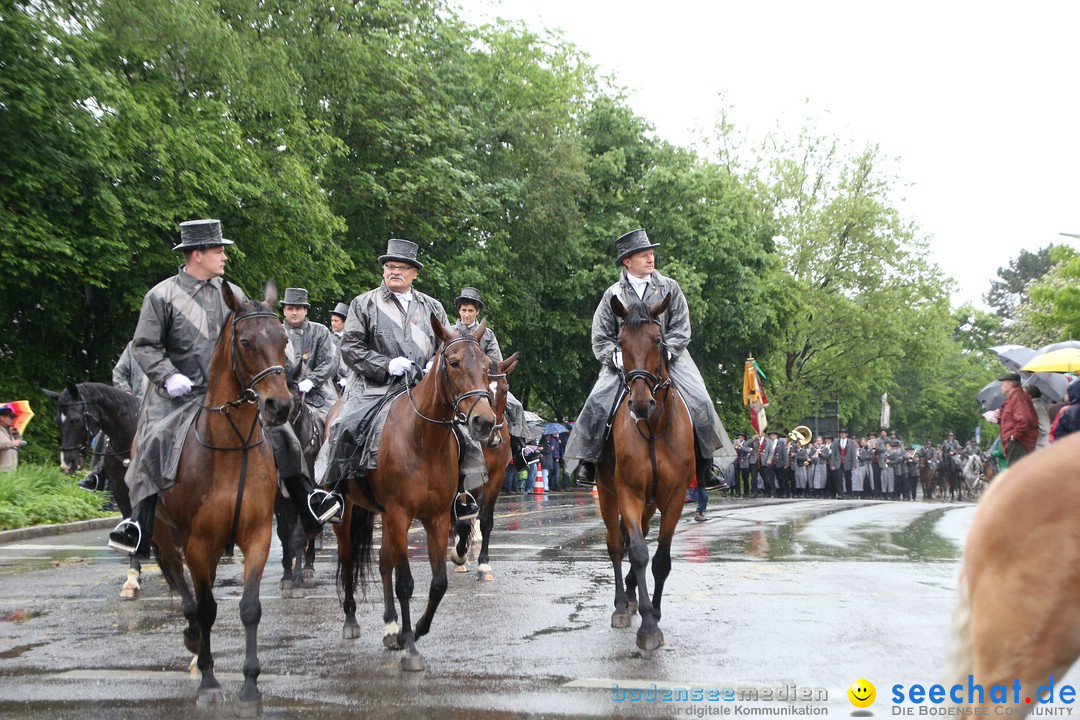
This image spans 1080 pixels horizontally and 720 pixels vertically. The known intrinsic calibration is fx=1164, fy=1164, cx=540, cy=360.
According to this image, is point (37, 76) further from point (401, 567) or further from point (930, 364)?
point (930, 364)

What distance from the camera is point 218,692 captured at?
6852 millimetres

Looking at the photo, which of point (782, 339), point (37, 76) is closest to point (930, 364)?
point (782, 339)

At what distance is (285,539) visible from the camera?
39.7 ft

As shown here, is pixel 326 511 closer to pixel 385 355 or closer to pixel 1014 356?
pixel 385 355

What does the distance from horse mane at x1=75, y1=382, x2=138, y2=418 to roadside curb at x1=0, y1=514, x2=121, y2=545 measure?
6.79 metres

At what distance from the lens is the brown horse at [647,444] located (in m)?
8.77

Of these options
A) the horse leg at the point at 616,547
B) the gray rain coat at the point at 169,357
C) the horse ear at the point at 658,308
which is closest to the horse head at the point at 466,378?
the horse ear at the point at 658,308

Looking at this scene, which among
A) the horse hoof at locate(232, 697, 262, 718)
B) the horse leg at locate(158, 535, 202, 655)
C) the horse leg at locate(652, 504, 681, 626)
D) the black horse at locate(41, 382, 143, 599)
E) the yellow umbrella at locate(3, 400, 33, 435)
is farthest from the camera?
the yellow umbrella at locate(3, 400, 33, 435)

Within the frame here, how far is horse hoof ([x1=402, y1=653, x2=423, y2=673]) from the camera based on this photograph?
7.56 metres

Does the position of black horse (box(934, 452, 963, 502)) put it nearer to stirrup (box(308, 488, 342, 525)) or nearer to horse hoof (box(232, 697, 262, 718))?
stirrup (box(308, 488, 342, 525))

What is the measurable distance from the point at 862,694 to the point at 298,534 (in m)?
6.57

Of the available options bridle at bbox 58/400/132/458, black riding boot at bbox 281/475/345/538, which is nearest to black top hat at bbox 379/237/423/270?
black riding boot at bbox 281/475/345/538

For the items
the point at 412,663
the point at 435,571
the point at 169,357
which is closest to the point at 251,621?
the point at 412,663

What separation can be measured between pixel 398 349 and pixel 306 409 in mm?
3448
